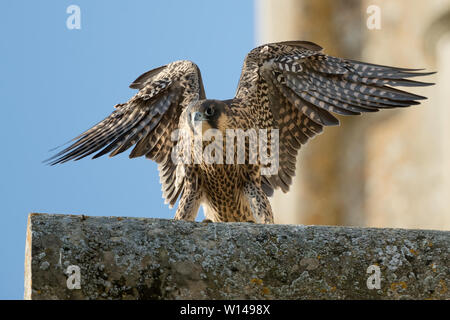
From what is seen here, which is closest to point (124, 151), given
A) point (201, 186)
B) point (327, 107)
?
point (201, 186)

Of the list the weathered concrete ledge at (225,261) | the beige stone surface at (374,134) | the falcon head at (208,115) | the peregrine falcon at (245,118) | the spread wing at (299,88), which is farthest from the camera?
the beige stone surface at (374,134)

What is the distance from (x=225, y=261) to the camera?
15.2 feet

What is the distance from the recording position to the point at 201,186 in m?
7.30

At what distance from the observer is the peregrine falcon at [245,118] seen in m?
7.10

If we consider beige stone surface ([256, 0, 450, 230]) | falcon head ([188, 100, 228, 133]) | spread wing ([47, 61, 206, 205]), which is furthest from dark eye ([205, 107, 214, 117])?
beige stone surface ([256, 0, 450, 230])

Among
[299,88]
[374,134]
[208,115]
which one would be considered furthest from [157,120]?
[374,134]

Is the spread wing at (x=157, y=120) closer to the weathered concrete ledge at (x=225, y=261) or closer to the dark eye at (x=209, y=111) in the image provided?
A: the dark eye at (x=209, y=111)

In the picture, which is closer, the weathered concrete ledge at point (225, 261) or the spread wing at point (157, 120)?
the weathered concrete ledge at point (225, 261)

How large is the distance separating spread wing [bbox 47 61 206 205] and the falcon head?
1.39 ft

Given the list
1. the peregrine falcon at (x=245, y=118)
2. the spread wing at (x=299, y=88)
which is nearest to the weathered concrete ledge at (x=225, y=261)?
the peregrine falcon at (x=245, y=118)

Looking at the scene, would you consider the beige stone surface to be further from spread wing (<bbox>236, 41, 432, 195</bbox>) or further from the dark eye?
the dark eye
